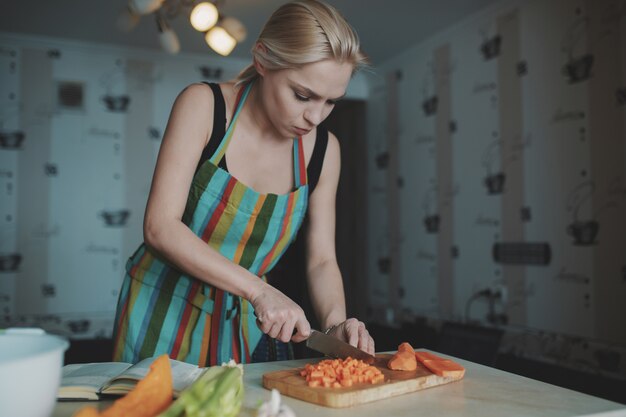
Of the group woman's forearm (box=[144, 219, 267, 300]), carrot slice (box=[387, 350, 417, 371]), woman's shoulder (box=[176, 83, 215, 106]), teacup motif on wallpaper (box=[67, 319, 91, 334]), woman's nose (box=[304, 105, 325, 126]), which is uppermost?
woman's shoulder (box=[176, 83, 215, 106])

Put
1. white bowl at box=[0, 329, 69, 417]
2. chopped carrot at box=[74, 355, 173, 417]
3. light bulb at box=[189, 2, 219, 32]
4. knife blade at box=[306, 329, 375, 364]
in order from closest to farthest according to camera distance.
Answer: white bowl at box=[0, 329, 69, 417], chopped carrot at box=[74, 355, 173, 417], knife blade at box=[306, 329, 375, 364], light bulb at box=[189, 2, 219, 32]

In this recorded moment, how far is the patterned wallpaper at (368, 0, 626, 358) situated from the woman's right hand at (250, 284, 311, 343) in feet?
6.64

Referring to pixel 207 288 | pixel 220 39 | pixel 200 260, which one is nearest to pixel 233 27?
pixel 220 39

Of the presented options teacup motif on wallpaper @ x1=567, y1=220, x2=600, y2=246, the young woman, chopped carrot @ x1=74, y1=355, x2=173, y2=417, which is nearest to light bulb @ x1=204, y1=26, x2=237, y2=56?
the young woman

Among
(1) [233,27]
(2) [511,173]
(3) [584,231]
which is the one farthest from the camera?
(2) [511,173]

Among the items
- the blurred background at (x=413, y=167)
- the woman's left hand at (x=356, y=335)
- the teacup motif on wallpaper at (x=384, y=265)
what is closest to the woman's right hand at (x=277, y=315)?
the woman's left hand at (x=356, y=335)

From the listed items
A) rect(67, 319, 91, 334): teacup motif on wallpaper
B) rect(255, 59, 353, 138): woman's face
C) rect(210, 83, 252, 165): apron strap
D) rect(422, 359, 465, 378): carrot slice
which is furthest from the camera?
rect(67, 319, 91, 334): teacup motif on wallpaper

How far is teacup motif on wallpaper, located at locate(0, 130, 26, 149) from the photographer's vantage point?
3.80 m

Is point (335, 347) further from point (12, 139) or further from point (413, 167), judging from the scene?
point (12, 139)

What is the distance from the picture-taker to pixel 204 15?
233 centimetres

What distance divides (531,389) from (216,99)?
31.7 inches

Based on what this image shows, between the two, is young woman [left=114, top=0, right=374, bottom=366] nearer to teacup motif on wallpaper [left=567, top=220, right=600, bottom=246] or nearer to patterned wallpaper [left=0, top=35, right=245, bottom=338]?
teacup motif on wallpaper [left=567, top=220, right=600, bottom=246]

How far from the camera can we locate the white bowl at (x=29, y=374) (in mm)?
472

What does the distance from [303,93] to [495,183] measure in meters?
2.32
